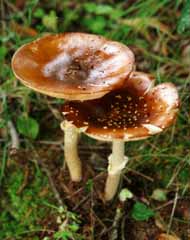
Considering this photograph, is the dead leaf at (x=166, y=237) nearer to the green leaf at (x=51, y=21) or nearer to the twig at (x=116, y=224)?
the twig at (x=116, y=224)

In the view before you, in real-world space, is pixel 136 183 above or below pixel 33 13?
below

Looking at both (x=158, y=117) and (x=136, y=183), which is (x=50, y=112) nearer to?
(x=136, y=183)

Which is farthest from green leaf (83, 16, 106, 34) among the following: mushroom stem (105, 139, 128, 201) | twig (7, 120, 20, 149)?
mushroom stem (105, 139, 128, 201)

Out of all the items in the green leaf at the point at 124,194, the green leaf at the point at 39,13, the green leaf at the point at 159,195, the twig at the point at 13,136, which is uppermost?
the green leaf at the point at 39,13

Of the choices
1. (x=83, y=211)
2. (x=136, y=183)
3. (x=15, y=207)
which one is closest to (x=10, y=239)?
(x=15, y=207)

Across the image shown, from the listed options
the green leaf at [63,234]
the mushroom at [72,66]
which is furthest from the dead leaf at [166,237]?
the mushroom at [72,66]
